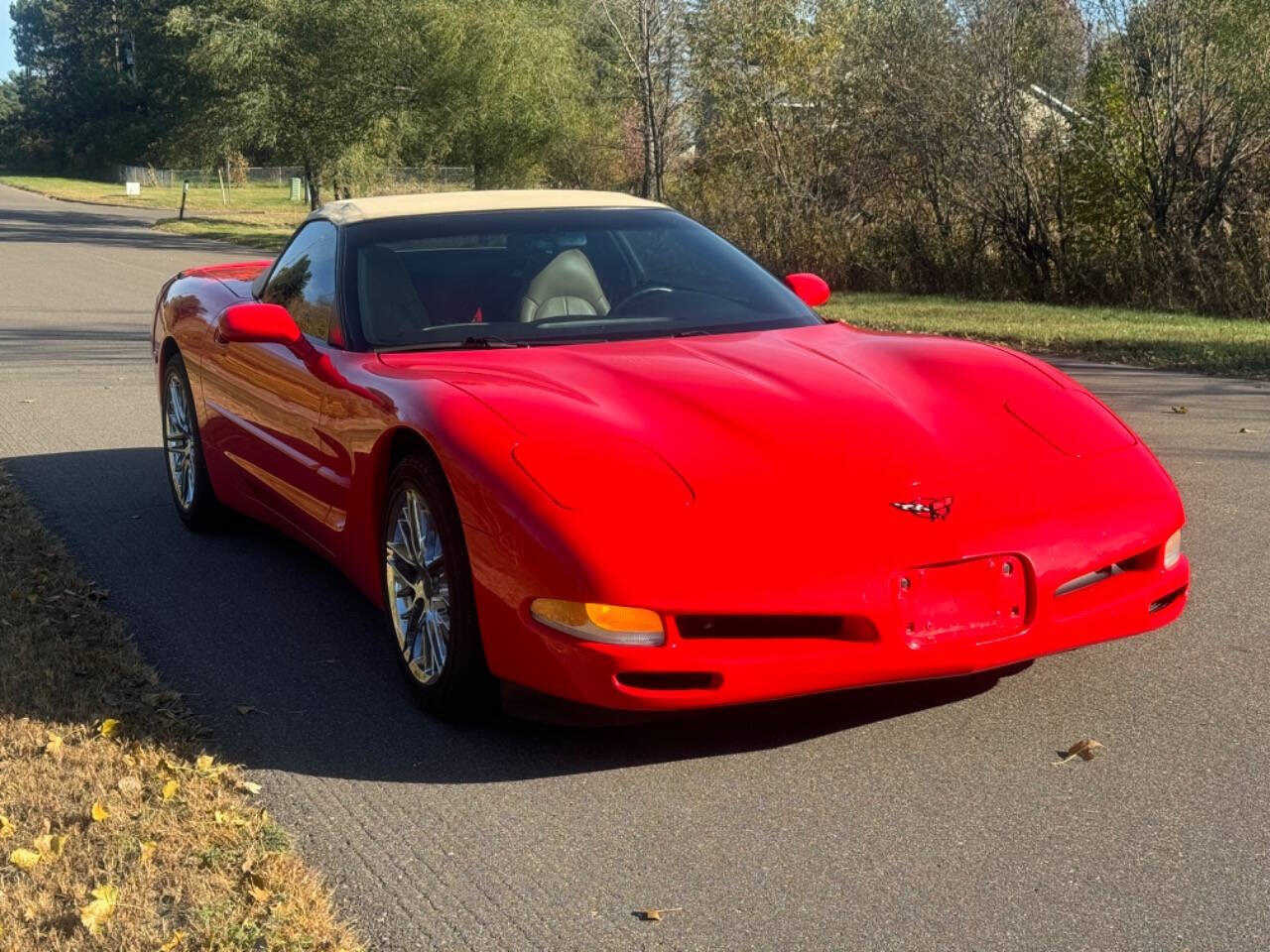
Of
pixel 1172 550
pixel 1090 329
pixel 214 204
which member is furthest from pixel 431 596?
pixel 214 204

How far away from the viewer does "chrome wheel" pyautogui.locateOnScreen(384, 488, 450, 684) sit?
439 cm

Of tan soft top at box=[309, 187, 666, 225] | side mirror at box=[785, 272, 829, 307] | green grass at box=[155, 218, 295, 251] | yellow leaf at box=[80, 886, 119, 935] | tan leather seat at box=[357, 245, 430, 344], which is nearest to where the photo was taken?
yellow leaf at box=[80, 886, 119, 935]

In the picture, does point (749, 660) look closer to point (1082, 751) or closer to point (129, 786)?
point (1082, 751)

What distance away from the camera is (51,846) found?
363 centimetres

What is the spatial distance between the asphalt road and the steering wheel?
1.40 meters

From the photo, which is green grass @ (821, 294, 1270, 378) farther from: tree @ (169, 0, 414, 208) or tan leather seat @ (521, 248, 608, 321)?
tree @ (169, 0, 414, 208)

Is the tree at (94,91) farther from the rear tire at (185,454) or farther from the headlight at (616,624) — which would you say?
the headlight at (616,624)

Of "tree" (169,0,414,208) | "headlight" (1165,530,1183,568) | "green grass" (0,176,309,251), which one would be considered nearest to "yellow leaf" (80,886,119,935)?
"headlight" (1165,530,1183,568)

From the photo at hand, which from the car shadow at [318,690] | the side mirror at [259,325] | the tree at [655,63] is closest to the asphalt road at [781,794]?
the car shadow at [318,690]

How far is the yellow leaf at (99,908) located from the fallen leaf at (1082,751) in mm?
2252

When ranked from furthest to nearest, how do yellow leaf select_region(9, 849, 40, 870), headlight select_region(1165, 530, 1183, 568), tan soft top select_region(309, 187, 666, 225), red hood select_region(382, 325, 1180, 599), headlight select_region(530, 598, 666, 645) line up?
1. tan soft top select_region(309, 187, 666, 225)
2. headlight select_region(1165, 530, 1183, 568)
3. red hood select_region(382, 325, 1180, 599)
4. headlight select_region(530, 598, 666, 645)
5. yellow leaf select_region(9, 849, 40, 870)

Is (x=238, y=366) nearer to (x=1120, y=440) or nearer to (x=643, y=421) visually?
(x=643, y=421)

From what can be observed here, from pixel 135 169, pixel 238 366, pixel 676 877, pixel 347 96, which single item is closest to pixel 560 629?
pixel 676 877

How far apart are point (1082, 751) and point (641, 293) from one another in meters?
2.31
